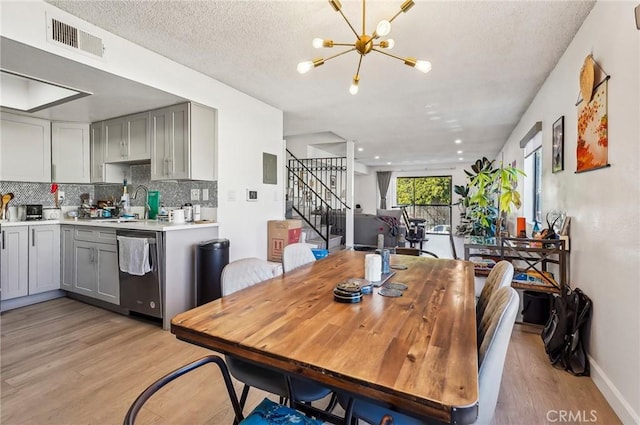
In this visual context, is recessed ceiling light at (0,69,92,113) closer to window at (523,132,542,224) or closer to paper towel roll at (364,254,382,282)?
paper towel roll at (364,254,382,282)

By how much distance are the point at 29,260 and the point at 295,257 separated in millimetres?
3359

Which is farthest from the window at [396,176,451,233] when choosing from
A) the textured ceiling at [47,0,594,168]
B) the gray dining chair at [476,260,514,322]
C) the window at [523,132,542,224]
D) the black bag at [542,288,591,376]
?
the gray dining chair at [476,260,514,322]

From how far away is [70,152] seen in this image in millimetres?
4137

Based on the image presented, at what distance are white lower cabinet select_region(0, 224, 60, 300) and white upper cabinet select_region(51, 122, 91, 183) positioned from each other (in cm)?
78

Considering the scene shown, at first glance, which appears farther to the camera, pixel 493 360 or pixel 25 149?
pixel 25 149

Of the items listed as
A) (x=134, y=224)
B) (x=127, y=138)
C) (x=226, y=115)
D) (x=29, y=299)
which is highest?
(x=226, y=115)

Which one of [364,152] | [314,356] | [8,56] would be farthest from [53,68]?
[364,152]

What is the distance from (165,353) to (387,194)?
37.3 feet

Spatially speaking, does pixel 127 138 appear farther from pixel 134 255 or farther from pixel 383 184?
pixel 383 184

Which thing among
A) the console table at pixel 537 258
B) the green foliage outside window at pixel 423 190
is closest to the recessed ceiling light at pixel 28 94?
the console table at pixel 537 258

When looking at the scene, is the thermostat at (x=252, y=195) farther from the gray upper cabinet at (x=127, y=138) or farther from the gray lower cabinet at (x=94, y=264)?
the gray lower cabinet at (x=94, y=264)

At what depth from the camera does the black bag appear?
2189 mm

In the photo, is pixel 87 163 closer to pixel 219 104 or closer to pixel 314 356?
pixel 219 104

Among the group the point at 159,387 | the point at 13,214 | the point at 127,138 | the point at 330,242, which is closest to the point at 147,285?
the point at 127,138
